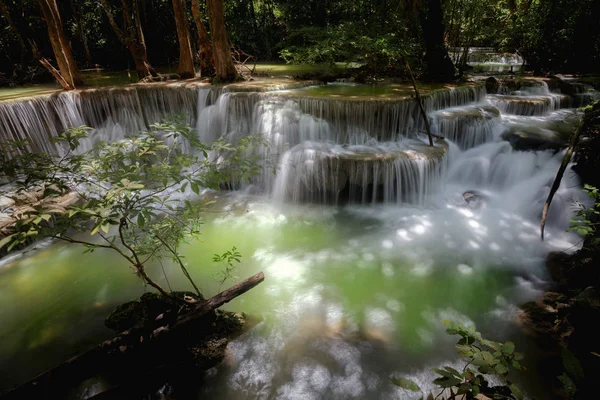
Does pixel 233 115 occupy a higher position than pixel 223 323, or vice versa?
pixel 233 115

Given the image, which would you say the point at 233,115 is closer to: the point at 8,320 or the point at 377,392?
the point at 8,320

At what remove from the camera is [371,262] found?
5.36m

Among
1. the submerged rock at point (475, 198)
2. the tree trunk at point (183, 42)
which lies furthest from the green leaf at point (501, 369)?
the tree trunk at point (183, 42)

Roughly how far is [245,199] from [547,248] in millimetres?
6134

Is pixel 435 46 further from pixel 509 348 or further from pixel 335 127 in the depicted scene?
pixel 509 348

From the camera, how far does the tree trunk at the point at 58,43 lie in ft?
29.8

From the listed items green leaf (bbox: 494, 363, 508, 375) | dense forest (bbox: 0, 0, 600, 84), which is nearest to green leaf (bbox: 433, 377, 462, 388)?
green leaf (bbox: 494, 363, 508, 375)

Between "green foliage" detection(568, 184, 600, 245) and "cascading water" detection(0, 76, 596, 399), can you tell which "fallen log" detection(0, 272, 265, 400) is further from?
"green foliage" detection(568, 184, 600, 245)

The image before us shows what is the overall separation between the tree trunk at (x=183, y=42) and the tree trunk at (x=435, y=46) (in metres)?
8.30

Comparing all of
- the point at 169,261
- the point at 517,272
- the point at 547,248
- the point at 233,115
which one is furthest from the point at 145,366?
the point at 233,115

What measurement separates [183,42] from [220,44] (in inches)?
89.4

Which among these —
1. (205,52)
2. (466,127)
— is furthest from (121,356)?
(205,52)

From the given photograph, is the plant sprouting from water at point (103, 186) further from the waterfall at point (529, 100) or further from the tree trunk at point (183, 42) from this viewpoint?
the waterfall at point (529, 100)

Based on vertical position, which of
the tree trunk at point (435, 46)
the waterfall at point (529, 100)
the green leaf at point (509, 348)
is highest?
the tree trunk at point (435, 46)
